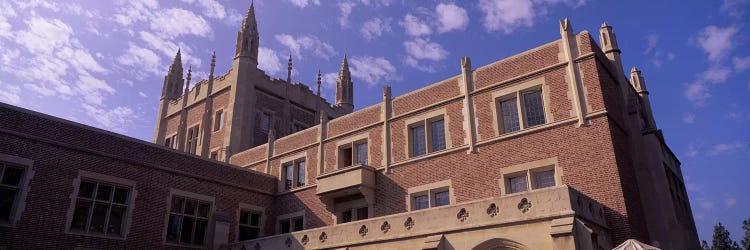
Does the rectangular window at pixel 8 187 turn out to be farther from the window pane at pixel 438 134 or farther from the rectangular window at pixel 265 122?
the rectangular window at pixel 265 122

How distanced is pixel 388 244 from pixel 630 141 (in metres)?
9.40

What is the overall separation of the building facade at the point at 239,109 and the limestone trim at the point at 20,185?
42.2 feet

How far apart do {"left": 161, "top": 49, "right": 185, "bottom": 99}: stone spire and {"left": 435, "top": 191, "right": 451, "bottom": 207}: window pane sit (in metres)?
26.8

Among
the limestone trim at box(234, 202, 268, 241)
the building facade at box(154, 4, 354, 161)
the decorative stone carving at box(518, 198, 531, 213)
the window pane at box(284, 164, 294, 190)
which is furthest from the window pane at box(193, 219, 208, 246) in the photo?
the decorative stone carving at box(518, 198, 531, 213)

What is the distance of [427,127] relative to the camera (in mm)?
21328

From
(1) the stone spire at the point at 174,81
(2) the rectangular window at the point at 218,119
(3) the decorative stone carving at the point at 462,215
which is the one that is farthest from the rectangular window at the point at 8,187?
(1) the stone spire at the point at 174,81

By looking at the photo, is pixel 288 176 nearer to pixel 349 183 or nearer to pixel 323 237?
pixel 349 183

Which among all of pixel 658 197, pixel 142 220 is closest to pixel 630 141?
pixel 658 197

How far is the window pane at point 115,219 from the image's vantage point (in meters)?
19.6

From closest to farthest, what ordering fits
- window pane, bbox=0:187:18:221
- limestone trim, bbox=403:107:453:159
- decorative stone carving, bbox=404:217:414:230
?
1. decorative stone carving, bbox=404:217:414:230
2. window pane, bbox=0:187:18:221
3. limestone trim, bbox=403:107:453:159

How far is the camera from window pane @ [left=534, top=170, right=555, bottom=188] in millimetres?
17438

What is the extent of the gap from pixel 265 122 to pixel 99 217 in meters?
14.6

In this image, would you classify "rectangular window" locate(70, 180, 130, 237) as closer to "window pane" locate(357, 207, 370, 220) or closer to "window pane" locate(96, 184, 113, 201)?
"window pane" locate(96, 184, 113, 201)

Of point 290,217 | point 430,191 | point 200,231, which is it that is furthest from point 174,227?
point 430,191
